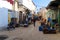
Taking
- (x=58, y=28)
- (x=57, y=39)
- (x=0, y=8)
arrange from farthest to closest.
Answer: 1. (x=0, y=8)
2. (x=58, y=28)
3. (x=57, y=39)

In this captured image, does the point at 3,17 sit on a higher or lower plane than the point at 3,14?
lower

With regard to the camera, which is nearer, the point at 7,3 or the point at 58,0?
the point at 58,0

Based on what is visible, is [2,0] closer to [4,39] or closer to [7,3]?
[7,3]

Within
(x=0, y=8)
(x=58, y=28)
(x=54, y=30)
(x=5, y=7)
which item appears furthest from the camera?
(x=5, y=7)

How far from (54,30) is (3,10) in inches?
438

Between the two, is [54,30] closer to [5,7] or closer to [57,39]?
[57,39]

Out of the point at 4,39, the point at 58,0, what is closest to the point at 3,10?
the point at 58,0

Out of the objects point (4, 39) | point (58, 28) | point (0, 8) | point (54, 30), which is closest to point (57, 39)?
point (4, 39)

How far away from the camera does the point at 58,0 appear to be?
25906 millimetres

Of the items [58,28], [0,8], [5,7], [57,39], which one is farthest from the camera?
[5,7]

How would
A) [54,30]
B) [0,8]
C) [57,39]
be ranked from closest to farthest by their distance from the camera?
[57,39] < [54,30] < [0,8]

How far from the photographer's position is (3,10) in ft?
Result: 106

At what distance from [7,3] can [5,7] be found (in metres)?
1.28

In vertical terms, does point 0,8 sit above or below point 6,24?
above
